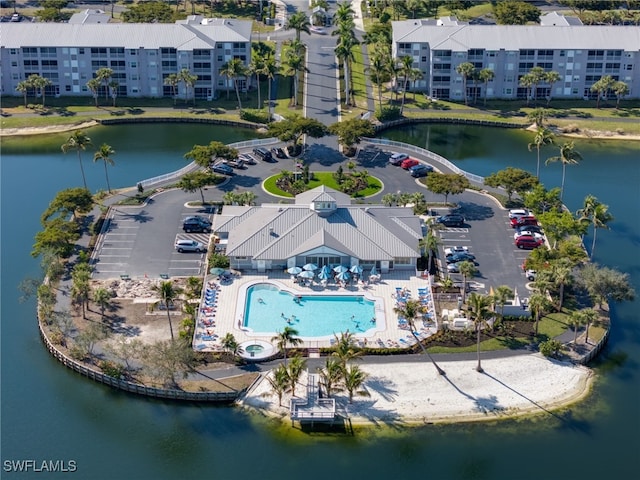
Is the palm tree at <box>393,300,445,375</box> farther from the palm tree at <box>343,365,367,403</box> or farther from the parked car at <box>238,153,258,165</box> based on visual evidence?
the parked car at <box>238,153,258,165</box>

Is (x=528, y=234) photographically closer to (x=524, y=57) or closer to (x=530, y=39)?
(x=524, y=57)

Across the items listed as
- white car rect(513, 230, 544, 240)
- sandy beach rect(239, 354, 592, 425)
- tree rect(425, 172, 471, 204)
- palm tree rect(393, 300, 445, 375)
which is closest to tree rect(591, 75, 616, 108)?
tree rect(425, 172, 471, 204)

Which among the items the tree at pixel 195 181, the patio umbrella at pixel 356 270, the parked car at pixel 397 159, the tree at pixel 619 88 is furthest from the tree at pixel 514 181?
the tree at pixel 619 88

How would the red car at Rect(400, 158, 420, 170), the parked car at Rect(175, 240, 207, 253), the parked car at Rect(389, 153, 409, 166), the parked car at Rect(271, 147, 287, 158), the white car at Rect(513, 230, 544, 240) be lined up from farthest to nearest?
the parked car at Rect(271, 147, 287, 158) < the parked car at Rect(389, 153, 409, 166) < the red car at Rect(400, 158, 420, 170) < the white car at Rect(513, 230, 544, 240) < the parked car at Rect(175, 240, 207, 253)

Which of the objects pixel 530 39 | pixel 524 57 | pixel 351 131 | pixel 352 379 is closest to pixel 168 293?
pixel 352 379

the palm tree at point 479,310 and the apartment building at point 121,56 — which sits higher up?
the apartment building at point 121,56

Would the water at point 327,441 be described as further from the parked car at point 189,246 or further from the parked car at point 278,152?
the parked car at point 278,152
